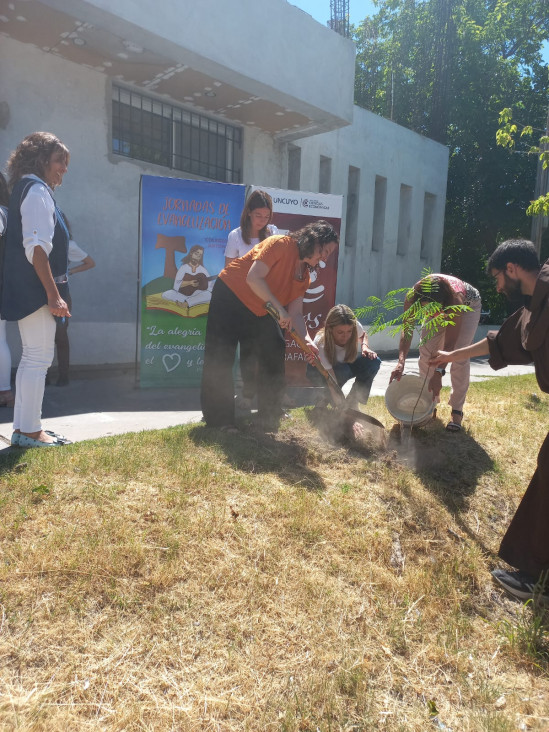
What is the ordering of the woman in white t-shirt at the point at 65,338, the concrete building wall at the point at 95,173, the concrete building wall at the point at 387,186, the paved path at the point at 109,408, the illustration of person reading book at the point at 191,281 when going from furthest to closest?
the concrete building wall at the point at 387,186 → the concrete building wall at the point at 95,173 → the illustration of person reading book at the point at 191,281 → the woman in white t-shirt at the point at 65,338 → the paved path at the point at 109,408

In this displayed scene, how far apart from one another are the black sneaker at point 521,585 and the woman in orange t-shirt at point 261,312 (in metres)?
2.00

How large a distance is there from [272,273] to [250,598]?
2.24 m

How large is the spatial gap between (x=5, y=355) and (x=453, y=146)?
2084 centimetres

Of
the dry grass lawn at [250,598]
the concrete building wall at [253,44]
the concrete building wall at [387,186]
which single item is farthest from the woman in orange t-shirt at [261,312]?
the concrete building wall at [387,186]

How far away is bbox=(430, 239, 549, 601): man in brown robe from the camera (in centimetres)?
265

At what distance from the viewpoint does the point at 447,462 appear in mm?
4301

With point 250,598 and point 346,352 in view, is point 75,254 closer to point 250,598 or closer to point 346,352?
point 346,352

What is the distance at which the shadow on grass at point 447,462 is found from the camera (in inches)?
151

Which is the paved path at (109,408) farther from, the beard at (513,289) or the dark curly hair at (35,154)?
the beard at (513,289)

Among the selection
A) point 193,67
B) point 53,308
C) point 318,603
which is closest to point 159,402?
point 53,308

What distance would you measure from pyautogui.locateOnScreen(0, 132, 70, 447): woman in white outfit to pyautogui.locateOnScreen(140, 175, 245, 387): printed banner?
270cm

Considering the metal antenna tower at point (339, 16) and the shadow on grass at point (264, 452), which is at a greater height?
the metal antenna tower at point (339, 16)

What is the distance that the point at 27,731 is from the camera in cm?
186

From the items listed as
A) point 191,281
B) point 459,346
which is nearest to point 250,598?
point 459,346
